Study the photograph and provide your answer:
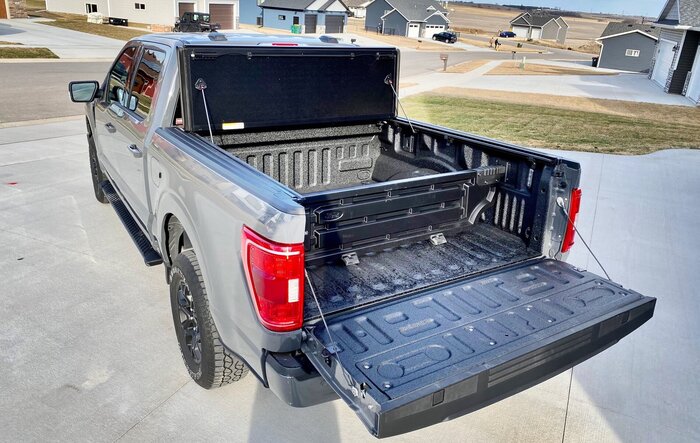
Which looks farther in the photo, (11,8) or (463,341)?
(11,8)

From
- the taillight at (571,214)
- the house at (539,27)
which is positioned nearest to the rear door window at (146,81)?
the taillight at (571,214)

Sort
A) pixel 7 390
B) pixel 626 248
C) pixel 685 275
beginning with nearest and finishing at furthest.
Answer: pixel 7 390, pixel 685 275, pixel 626 248

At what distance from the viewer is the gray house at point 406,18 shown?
70.4m

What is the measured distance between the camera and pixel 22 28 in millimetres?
34875

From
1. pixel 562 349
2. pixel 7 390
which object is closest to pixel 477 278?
pixel 562 349

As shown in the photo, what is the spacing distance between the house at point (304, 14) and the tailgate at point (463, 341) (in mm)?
51708

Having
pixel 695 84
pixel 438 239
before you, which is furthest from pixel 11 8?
pixel 438 239

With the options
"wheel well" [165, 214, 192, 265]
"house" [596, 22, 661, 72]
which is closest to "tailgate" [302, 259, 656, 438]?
"wheel well" [165, 214, 192, 265]

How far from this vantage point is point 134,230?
4.75m

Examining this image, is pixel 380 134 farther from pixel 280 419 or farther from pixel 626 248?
pixel 626 248

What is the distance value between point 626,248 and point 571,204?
3.24 m

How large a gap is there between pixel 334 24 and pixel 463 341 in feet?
193

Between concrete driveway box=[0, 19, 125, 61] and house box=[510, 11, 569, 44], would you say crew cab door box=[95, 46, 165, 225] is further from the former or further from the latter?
house box=[510, 11, 569, 44]

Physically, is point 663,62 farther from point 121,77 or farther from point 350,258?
point 350,258
